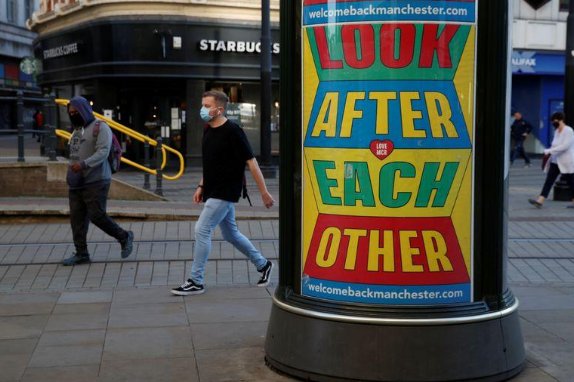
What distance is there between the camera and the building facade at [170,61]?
23844 millimetres

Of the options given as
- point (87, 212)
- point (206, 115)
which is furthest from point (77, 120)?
point (206, 115)

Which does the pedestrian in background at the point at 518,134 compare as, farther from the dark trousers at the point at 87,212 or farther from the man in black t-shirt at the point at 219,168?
the man in black t-shirt at the point at 219,168

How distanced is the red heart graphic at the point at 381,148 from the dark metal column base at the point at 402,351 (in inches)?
37.8

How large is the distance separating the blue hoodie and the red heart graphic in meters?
4.42

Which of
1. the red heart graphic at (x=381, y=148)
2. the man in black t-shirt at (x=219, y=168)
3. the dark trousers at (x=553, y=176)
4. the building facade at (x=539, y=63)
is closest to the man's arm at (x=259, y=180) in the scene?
the man in black t-shirt at (x=219, y=168)

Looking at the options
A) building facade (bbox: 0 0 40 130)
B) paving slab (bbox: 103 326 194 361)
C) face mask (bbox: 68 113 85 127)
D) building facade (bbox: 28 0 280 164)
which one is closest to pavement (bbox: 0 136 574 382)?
paving slab (bbox: 103 326 194 361)

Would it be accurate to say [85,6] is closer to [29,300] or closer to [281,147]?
[29,300]

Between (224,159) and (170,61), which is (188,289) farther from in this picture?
(170,61)

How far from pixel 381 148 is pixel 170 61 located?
19.7 m

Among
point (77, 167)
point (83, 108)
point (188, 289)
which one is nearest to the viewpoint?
point (188, 289)

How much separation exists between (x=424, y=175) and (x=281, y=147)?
94 centimetres

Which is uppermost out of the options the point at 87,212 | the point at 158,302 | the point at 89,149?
the point at 89,149

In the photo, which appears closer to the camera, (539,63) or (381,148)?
(381,148)

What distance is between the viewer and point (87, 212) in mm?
8766
